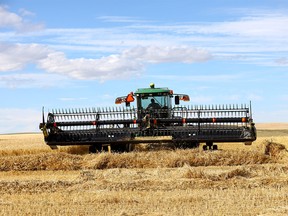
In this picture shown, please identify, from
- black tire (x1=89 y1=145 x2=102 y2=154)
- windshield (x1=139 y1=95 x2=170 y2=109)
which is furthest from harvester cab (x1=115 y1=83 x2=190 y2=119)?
black tire (x1=89 y1=145 x2=102 y2=154)

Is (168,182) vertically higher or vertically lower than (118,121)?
lower

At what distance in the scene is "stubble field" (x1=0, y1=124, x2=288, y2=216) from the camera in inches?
349

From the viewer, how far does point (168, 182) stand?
38.8ft

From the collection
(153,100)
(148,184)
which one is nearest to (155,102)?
(153,100)

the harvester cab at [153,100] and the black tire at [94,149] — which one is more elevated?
the harvester cab at [153,100]

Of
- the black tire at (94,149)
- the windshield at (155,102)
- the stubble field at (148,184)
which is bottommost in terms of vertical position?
the stubble field at (148,184)

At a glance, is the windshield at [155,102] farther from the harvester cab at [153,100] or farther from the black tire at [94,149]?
the black tire at [94,149]

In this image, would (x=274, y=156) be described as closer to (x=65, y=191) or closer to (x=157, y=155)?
(x=157, y=155)

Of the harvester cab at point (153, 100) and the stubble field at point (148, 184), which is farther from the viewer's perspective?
Answer: the harvester cab at point (153, 100)

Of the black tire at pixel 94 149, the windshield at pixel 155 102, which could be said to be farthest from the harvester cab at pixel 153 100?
the black tire at pixel 94 149

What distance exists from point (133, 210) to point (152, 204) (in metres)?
0.72

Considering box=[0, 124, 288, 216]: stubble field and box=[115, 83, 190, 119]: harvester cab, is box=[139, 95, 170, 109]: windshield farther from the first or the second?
box=[0, 124, 288, 216]: stubble field

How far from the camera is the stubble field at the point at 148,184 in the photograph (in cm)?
886

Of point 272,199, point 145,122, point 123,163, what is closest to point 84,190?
point 272,199
